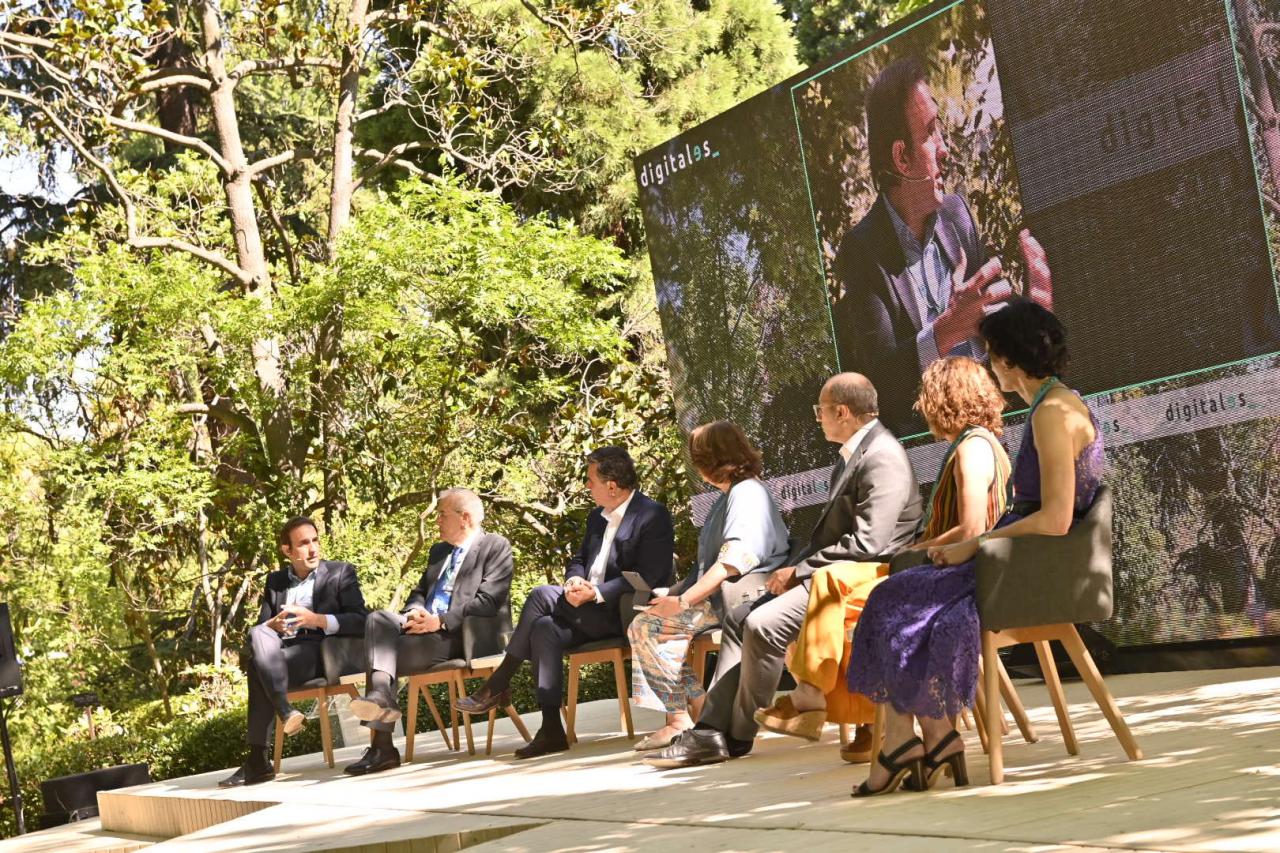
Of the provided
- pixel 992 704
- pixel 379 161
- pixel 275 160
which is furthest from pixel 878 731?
pixel 379 161

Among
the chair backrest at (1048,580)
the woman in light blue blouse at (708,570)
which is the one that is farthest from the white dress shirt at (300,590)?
the chair backrest at (1048,580)

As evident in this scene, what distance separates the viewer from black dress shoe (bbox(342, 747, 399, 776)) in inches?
254

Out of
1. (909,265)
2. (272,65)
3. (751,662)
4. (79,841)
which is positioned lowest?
(79,841)

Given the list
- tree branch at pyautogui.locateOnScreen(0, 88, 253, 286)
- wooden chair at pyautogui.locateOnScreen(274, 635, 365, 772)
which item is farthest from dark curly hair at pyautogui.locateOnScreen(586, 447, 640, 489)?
tree branch at pyautogui.locateOnScreen(0, 88, 253, 286)

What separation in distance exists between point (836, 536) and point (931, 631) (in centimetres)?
99

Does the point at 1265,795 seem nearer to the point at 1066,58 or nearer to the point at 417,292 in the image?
the point at 1066,58

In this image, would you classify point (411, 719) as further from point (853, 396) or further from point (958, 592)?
point (958, 592)

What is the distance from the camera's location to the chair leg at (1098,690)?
11.8ft

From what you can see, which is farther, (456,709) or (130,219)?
(130,219)

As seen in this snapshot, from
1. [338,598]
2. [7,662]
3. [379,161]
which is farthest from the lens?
[379,161]

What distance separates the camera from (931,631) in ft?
11.8

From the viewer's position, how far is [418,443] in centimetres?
1092

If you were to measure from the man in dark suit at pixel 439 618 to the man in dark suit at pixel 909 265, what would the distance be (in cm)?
192

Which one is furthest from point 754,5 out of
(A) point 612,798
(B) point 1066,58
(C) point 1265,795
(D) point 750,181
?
(C) point 1265,795
